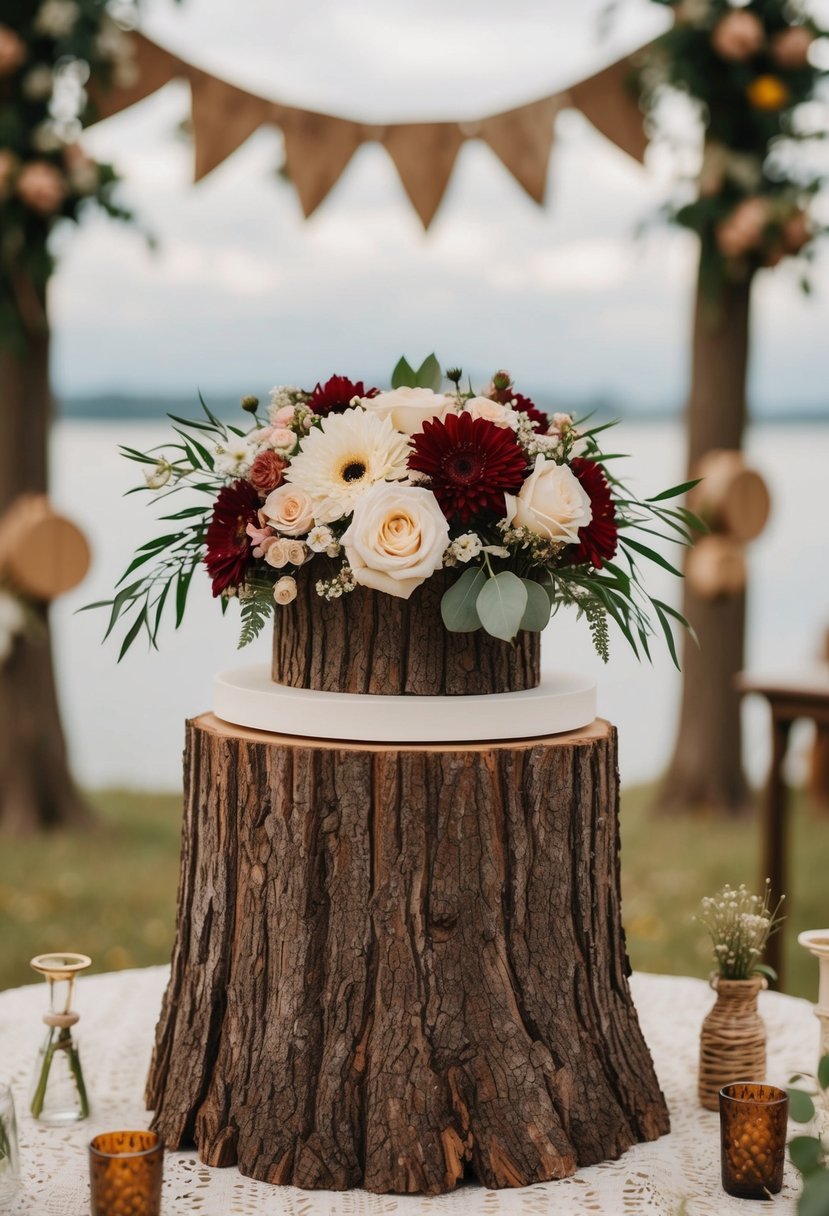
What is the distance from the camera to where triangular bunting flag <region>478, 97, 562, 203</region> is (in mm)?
3758

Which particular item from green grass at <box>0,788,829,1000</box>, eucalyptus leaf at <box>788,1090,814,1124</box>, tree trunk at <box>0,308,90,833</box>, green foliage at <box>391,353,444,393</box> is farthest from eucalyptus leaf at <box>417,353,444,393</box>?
tree trunk at <box>0,308,90,833</box>

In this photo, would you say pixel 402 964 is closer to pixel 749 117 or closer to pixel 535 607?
pixel 535 607

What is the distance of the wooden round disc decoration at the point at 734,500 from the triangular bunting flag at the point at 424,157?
4.31ft

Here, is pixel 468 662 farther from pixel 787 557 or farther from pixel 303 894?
pixel 787 557

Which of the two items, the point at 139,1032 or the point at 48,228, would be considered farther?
the point at 48,228

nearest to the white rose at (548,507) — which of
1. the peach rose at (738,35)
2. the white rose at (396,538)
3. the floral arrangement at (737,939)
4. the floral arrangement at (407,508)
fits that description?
the floral arrangement at (407,508)

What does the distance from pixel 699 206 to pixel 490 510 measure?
2936 millimetres

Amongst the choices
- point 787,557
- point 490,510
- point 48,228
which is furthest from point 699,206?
point 490,510

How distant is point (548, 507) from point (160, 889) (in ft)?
10.1

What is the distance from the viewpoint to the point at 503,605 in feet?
5.66

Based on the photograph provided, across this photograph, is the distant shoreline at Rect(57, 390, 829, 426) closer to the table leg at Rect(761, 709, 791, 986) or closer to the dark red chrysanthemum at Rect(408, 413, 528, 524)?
the dark red chrysanthemum at Rect(408, 413, 528, 524)

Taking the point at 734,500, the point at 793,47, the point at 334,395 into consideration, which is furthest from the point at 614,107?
the point at 334,395

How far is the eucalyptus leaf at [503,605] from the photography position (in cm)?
171

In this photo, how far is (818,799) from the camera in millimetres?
5754
